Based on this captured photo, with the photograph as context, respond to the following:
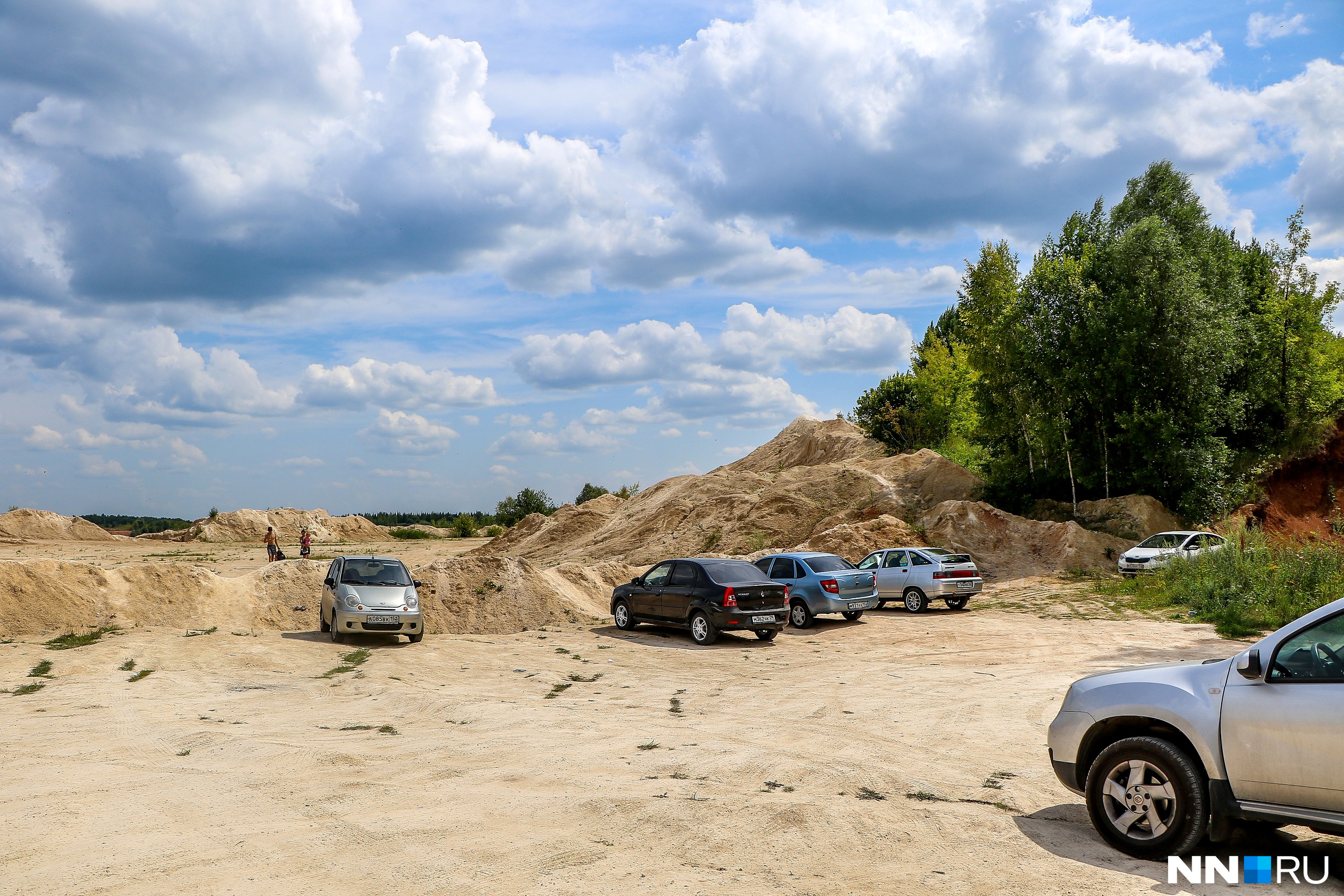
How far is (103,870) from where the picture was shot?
514 centimetres

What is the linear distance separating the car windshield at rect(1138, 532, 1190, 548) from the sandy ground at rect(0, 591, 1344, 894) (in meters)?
13.2

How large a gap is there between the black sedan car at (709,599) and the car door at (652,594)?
12 mm

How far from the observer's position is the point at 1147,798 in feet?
17.1

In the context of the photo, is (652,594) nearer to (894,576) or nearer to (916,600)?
(894,576)

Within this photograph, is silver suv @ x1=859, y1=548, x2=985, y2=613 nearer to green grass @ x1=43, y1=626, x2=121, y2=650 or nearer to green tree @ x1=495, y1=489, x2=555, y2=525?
green grass @ x1=43, y1=626, x2=121, y2=650

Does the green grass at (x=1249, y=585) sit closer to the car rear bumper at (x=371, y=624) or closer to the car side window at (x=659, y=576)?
the car side window at (x=659, y=576)

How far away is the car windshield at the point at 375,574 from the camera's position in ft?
59.2

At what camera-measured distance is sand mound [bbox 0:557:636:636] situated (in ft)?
63.2

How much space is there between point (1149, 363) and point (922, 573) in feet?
56.1

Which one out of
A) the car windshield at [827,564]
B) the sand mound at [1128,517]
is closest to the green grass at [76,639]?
the car windshield at [827,564]

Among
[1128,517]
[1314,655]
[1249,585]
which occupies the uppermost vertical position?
[1128,517]

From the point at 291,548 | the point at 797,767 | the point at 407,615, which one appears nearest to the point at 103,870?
the point at 797,767

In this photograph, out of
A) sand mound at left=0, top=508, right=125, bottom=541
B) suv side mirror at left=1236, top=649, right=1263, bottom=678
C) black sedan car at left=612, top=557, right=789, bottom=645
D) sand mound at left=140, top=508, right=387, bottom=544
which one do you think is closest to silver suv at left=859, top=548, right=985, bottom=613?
black sedan car at left=612, top=557, right=789, bottom=645

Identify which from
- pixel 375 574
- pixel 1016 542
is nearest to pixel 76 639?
pixel 375 574
